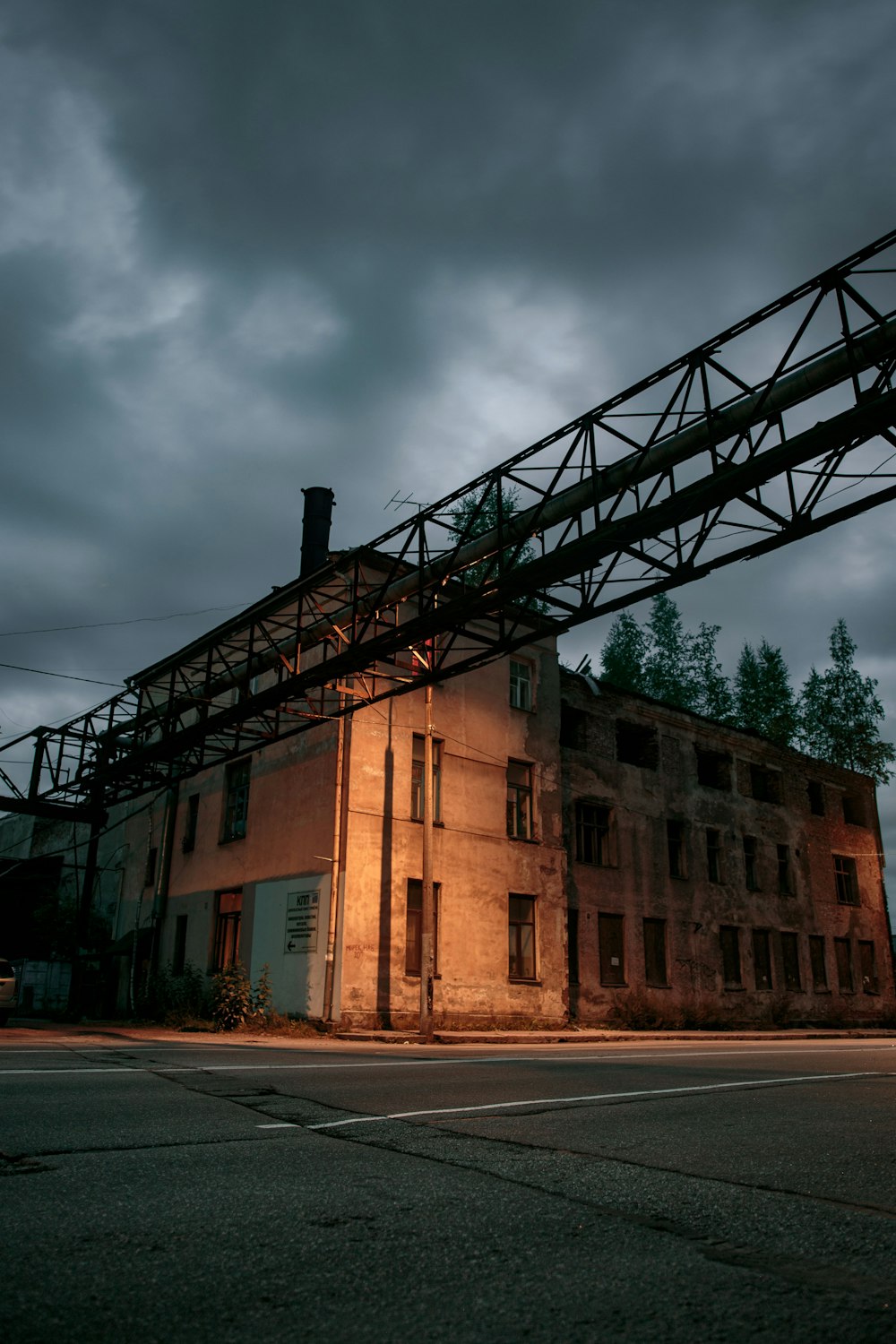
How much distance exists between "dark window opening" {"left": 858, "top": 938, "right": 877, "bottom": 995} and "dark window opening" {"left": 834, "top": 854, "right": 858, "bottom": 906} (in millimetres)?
1566

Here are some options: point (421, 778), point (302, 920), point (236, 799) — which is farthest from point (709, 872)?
point (236, 799)

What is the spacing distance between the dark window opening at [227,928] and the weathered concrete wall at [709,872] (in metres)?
8.81

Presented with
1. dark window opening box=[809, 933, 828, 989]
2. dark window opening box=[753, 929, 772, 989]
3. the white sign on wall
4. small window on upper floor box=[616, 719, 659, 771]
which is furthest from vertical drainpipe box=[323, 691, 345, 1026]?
dark window opening box=[809, 933, 828, 989]

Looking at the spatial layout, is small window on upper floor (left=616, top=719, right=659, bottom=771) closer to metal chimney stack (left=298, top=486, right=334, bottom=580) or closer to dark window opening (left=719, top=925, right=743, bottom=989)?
dark window opening (left=719, top=925, right=743, bottom=989)

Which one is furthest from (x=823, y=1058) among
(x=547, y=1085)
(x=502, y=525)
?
(x=502, y=525)

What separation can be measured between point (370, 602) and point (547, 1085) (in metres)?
10.8

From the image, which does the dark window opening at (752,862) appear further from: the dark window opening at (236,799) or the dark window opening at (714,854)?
the dark window opening at (236,799)

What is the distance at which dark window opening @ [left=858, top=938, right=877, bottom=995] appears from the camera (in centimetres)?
3550

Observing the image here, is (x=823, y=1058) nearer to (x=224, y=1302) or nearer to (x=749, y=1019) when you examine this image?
(x=224, y=1302)

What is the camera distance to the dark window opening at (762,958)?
101 ft

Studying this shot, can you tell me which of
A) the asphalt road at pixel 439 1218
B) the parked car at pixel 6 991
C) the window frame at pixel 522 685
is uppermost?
the window frame at pixel 522 685

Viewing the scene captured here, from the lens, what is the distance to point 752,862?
3219cm

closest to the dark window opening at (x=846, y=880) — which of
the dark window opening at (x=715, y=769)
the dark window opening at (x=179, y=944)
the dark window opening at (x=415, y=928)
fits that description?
the dark window opening at (x=715, y=769)

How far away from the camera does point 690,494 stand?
1173 cm
